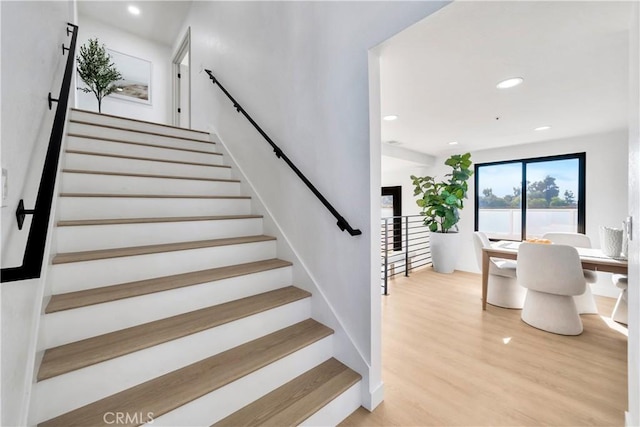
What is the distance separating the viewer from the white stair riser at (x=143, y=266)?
1.31 m

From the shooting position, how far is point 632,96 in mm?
1169

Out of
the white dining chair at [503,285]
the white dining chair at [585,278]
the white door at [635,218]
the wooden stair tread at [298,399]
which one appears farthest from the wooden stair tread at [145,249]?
the white dining chair at [585,278]

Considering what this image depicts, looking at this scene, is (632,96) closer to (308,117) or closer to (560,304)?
(308,117)

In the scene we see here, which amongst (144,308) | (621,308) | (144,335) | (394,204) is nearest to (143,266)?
(144,308)

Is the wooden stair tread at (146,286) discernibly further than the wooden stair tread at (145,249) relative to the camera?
No

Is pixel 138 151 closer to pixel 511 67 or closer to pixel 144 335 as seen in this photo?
pixel 144 335

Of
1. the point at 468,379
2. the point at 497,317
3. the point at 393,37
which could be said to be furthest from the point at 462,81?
the point at 497,317

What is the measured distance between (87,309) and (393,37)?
200 cm

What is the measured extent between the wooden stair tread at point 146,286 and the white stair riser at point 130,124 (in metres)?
2.01

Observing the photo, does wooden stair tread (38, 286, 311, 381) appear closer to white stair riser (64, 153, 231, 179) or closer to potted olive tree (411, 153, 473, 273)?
white stair riser (64, 153, 231, 179)

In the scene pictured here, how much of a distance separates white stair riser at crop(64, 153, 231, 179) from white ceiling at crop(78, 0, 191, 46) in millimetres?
3286

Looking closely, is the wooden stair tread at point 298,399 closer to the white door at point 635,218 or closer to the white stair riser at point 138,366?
the white stair riser at point 138,366

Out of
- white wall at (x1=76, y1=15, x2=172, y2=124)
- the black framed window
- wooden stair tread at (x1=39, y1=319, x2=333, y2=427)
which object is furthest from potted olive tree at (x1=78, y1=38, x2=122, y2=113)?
the black framed window

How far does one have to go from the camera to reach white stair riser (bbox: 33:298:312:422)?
3.16 ft
